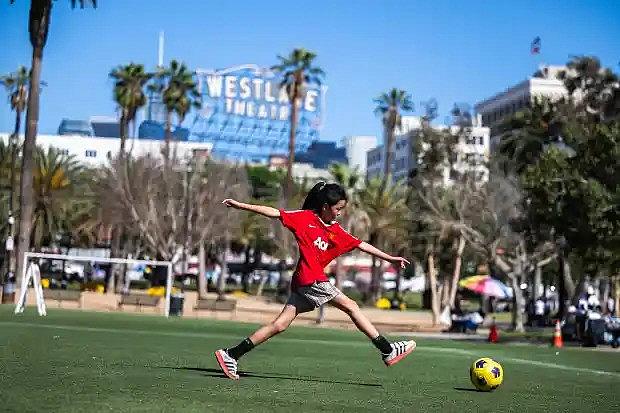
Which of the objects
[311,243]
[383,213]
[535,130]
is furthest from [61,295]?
[383,213]

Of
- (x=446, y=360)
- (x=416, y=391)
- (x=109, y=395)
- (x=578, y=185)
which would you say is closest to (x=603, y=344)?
(x=578, y=185)

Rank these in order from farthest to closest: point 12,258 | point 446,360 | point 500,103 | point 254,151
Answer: point 254,151 < point 500,103 < point 12,258 < point 446,360

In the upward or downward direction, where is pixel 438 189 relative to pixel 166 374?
upward

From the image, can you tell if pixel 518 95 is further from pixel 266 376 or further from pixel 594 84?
pixel 266 376

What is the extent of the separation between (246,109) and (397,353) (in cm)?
17054

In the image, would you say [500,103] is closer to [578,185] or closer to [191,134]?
[191,134]

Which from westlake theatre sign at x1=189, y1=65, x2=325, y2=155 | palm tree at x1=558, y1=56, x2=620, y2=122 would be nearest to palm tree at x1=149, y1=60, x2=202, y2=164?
palm tree at x1=558, y1=56, x2=620, y2=122

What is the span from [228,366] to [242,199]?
184 ft

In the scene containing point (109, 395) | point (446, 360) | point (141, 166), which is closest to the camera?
point (109, 395)

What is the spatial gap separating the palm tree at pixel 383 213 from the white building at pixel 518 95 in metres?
69.8

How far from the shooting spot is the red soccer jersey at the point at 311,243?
35.3ft

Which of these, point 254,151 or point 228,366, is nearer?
point 228,366

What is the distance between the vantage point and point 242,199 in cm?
6644

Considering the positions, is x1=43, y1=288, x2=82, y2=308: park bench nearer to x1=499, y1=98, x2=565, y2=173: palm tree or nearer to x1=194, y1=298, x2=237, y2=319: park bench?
x1=194, y1=298, x2=237, y2=319: park bench
